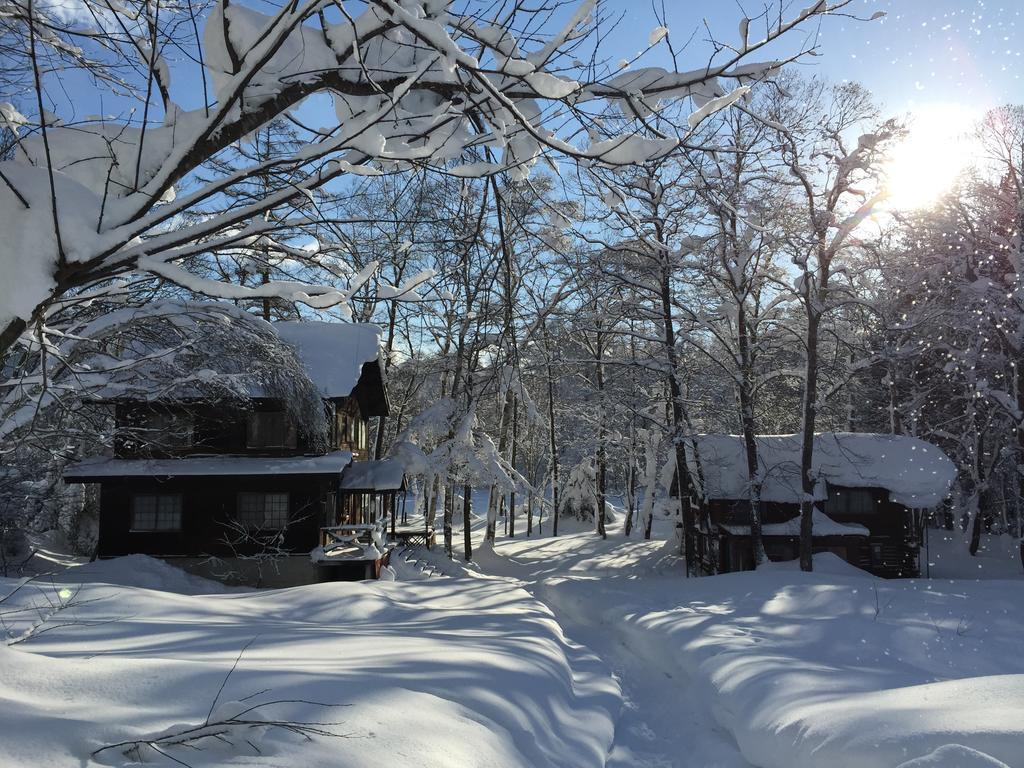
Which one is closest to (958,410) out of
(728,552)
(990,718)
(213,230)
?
(728,552)

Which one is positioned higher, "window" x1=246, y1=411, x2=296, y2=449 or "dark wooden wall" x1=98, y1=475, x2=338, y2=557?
"window" x1=246, y1=411, x2=296, y2=449

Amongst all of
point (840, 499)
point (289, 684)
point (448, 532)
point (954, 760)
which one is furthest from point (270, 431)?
point (840, 499)

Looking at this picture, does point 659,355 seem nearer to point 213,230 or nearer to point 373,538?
point 373,538

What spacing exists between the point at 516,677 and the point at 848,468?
21322 millimetres

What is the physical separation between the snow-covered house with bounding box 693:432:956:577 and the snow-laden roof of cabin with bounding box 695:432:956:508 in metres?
0.03

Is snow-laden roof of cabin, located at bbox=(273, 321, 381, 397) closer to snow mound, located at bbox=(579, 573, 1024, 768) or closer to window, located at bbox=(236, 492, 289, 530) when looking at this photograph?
window, located at bbox=(236, 492, 289, 530)

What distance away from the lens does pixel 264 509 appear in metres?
19.5

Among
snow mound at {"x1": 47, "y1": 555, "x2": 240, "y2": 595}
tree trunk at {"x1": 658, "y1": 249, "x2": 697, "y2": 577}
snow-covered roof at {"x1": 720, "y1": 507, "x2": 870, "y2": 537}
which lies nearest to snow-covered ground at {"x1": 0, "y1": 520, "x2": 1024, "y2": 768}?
snow mound at {"x1": 47, "y1": 555, "x2": 240, "y2": 595}

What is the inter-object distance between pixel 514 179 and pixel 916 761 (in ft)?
13.0

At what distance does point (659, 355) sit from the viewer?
2164 centimetres

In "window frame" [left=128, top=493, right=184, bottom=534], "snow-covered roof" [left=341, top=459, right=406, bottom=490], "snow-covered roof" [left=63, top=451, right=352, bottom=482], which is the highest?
"snow-covered roof" [left=63, top=451, right=352, bottom=482]

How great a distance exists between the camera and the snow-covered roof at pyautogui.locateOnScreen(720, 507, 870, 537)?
23.1 meters

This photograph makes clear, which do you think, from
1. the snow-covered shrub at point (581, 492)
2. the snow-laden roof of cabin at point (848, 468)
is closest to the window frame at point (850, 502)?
the snow-laden roof of cabin at point (848, 468)

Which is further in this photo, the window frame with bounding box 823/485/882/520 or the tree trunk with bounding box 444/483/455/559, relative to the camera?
the window frame with bounding box 823/485/882/520
